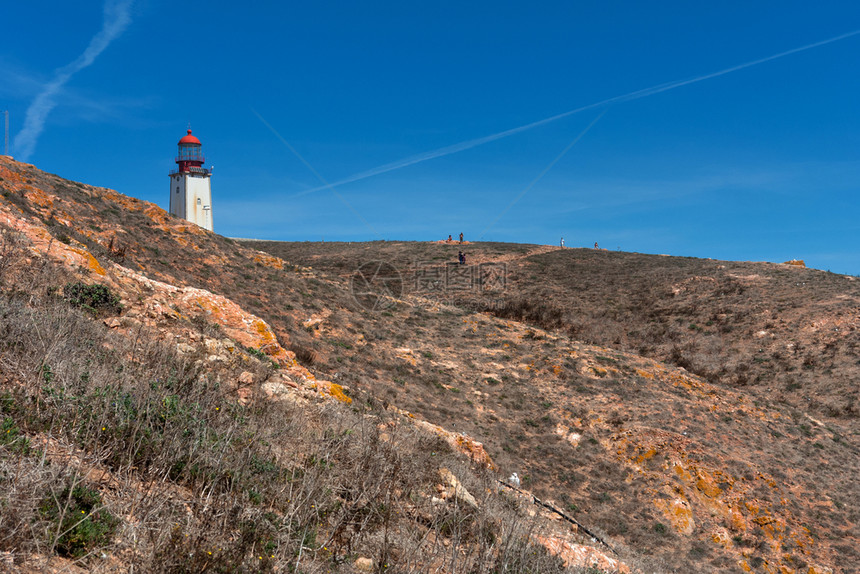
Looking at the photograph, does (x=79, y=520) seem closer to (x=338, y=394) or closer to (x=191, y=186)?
(x=338, y=394)

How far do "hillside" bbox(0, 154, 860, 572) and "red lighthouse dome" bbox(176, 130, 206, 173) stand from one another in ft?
65.7

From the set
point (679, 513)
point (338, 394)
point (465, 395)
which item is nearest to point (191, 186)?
point (465, 395)

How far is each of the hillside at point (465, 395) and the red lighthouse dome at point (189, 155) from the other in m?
20.0

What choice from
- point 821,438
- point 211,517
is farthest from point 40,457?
point 821,438

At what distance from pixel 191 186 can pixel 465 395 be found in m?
34.7

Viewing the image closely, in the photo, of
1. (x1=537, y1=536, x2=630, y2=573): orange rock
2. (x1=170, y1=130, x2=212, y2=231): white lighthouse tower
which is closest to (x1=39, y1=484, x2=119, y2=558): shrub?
(x1=537, y1=536, x2=630, y2=573): orange rock

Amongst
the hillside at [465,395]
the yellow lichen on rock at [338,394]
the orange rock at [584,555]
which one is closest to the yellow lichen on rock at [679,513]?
the hillside at [465,395]

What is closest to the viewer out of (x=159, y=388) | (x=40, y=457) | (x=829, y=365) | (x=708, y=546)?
(x=40, y=457)

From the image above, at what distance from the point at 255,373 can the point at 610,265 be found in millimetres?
43332

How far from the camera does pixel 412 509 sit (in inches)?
211

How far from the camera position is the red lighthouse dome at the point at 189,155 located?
138 ft

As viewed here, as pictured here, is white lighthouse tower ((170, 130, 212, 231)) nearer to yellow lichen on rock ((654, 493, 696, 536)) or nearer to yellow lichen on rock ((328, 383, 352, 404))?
yellow lichen on rock ((328, 383, 352, 404))

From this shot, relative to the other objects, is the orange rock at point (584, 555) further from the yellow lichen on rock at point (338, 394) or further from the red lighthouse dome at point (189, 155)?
the red lighthouse dome at point (189, 155)

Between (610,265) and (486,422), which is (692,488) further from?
(610,265)
